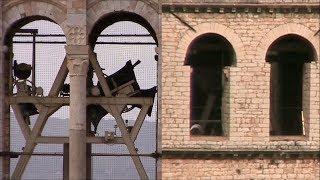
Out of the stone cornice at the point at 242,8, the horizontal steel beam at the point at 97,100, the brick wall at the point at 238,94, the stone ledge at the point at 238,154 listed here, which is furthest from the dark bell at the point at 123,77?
the stone cornice at the point at 242,8

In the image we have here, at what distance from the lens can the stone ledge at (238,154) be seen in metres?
14.6

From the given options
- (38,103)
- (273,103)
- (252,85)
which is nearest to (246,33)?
(252,85)

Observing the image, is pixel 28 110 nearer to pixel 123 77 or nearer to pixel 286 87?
pixel 123 77

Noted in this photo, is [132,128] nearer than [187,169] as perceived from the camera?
No

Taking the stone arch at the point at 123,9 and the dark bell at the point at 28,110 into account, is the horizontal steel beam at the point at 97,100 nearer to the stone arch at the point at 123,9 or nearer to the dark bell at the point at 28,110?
the dark bell at the point at 28,110

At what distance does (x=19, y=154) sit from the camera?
15617 mm

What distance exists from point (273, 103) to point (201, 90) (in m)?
2.18

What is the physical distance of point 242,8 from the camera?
48.1 feet

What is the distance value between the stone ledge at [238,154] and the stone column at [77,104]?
2177mm

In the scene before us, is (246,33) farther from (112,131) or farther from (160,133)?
(112,131)

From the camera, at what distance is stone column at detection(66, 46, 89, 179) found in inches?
583

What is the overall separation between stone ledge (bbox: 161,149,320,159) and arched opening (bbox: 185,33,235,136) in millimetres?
1514

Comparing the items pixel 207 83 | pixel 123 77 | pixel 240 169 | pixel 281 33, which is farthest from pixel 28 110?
pixel 281 33

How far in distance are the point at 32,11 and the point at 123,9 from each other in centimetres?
238
